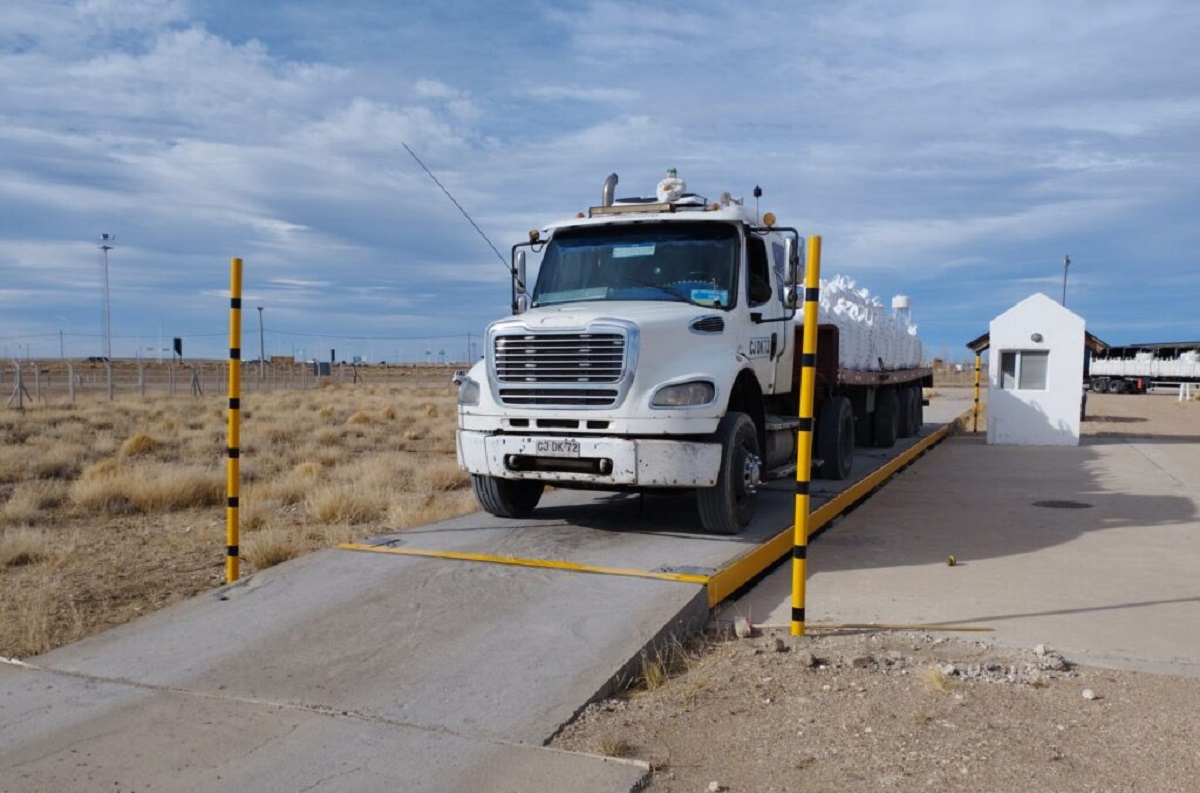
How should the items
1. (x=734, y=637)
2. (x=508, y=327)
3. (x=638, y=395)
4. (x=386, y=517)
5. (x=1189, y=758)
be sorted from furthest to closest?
1. (x=386, y=517)
2. (x=508, y=327)
3. (x=638, y=395)
4. (x=734, y=637)
5. (x=1189, y=758)

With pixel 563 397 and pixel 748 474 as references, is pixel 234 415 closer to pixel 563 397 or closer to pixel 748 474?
pixel 563 397

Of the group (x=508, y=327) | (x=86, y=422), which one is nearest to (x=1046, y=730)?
(x=508, y=327)

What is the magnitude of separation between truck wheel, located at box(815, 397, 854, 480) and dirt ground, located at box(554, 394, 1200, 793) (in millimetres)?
5654

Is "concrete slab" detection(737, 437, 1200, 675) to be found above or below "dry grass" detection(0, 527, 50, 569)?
above

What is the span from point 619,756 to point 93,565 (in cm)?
583

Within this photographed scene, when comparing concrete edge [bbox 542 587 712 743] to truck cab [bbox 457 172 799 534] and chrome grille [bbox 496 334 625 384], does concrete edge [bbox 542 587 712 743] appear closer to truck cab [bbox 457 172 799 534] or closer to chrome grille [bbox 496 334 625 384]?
truck cab [bbox 457 172 799 534]

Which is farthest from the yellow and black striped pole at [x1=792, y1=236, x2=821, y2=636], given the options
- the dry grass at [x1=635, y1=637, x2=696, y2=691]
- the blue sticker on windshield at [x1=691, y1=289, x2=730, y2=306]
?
the blue sticker on windshield at [x1=691, y1=289, x2=730, y2=306]

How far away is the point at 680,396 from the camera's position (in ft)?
23.0

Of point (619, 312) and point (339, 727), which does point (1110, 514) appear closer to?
point (619, 312)

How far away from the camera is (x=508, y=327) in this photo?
296 inches

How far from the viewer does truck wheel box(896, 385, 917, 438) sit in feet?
57.2

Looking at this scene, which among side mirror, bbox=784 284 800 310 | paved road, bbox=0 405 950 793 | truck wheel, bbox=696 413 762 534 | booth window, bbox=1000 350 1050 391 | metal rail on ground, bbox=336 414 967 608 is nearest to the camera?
paved road, bbox=0 405 950 793

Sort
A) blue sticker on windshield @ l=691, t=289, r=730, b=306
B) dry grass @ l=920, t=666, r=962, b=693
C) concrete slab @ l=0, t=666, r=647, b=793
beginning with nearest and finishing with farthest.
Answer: concrete slab @ l=0, t=666, r=647, b=793
dry grass @ l=920, t=666, r=962, b=693
blue sticker on windshield @ l=691, t=289, r=730, b=306

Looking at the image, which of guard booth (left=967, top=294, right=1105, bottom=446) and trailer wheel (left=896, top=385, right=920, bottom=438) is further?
guard booth (left=967, top=294, right=1105, bottom=446)
